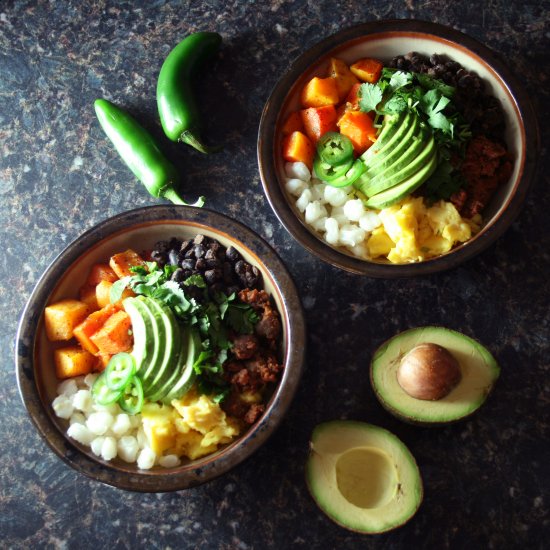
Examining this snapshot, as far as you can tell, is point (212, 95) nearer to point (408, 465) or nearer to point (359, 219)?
point (359, 219)

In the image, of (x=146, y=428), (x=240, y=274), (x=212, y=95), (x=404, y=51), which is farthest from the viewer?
(x=212, y=95)

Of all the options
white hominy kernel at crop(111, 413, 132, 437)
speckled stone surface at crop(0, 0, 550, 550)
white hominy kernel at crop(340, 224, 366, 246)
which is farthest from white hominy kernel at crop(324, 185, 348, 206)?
white hominy kernel at crop(111, 413, 132, 437)

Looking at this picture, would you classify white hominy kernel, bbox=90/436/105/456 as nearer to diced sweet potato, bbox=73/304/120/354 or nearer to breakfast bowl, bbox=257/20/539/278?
diced sweet potato, bbox=73/304/120/354

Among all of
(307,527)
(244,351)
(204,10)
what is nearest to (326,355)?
(244,351)

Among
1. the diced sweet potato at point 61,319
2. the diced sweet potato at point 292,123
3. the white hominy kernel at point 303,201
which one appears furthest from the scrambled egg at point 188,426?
the diced sweet potato at point 292,123

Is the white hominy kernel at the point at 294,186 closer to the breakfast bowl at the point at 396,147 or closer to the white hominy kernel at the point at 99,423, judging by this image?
the breakfast bowl at the point at 396,147

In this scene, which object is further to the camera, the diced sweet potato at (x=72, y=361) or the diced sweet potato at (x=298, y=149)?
the diced sweet potato at (x=298, y=149)

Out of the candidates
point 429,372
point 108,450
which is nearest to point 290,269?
point 429,372
